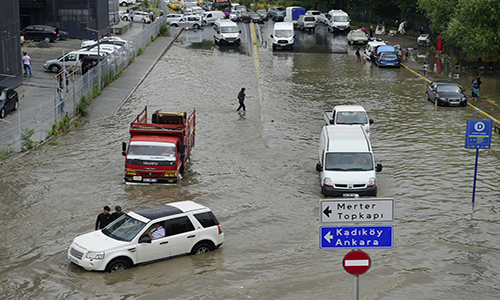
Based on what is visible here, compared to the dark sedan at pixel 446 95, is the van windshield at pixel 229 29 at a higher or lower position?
higher

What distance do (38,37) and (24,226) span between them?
1615 inches

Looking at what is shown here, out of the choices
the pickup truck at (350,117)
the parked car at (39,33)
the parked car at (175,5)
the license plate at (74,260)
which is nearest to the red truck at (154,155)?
the license plate at (74,260)

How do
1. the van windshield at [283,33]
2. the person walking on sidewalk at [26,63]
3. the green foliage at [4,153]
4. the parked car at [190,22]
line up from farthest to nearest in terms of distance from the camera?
1. the parked car at [190,22]
2. the van windshield at [283,33]
3. the person walking on sidewalk at [26,63]
4. the green foliage at [4,153]

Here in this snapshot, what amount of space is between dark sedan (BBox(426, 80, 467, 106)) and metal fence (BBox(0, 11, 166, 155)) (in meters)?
19.5

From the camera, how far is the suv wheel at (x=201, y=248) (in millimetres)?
15992

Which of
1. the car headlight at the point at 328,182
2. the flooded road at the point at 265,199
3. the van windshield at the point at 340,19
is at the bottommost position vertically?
the flooded road at the point at 265,199


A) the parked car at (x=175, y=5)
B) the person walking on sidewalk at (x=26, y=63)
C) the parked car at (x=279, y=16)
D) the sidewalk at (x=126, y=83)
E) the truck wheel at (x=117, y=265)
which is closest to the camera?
the truck wheel at (x=117, y=265)

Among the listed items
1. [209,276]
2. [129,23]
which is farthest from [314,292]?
[129,23]

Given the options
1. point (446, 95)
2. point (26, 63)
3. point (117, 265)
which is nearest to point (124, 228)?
point (117, 265)

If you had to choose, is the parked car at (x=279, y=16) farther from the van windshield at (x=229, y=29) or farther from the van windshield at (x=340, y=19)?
the van windshield at (x=229, y=29)

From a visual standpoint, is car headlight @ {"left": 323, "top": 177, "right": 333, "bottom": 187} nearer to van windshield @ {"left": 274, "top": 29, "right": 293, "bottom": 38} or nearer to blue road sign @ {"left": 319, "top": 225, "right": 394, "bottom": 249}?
blue road sign @ {"left": 319, "top": 225, "right": 394, "bottom": 249}

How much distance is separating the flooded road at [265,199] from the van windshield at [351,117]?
52.1 inches

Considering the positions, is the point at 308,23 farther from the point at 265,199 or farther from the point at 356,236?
the point at 356,236

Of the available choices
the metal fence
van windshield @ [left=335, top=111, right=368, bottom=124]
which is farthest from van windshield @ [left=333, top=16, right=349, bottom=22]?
van windshield @ [left=335, top=111, right=368, bottom=124]
